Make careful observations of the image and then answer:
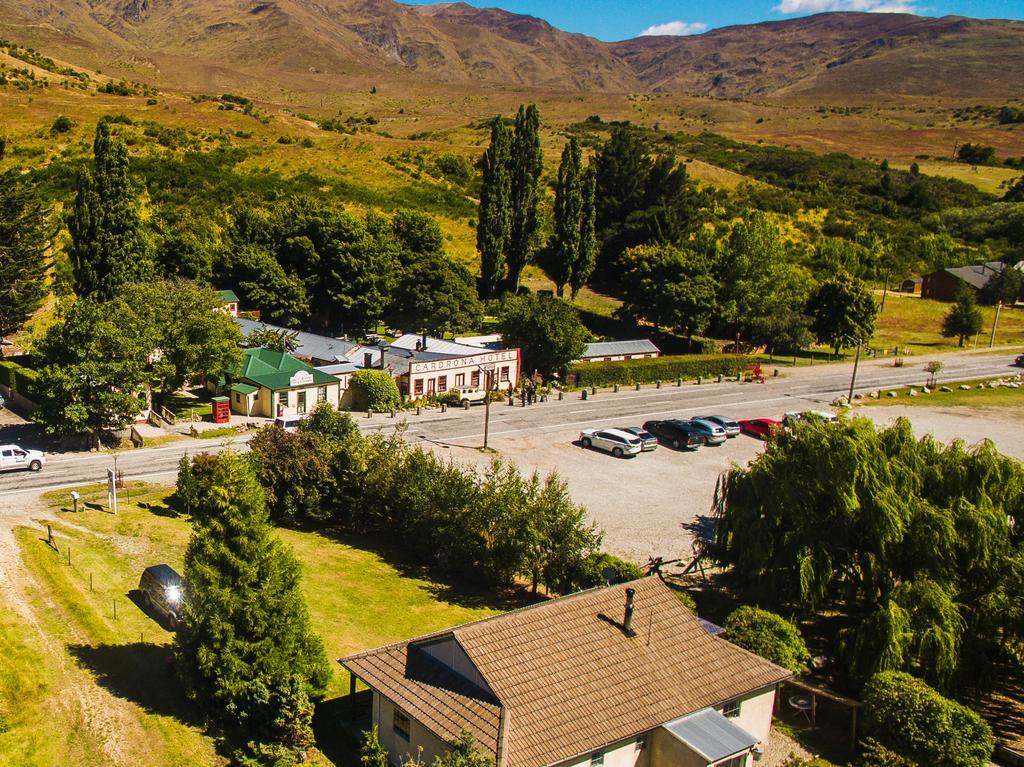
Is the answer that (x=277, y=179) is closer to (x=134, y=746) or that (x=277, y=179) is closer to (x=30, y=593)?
(x=30, y=593)

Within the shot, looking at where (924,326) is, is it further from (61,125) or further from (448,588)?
(61,125)

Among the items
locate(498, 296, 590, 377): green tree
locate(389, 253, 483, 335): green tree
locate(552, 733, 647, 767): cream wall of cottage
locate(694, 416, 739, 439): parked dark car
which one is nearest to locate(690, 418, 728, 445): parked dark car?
locate(694, 416, 739, 439): parked dark car

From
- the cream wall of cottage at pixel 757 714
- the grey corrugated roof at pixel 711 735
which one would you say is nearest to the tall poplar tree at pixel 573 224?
the cream wall of cottage at pixel 757 714

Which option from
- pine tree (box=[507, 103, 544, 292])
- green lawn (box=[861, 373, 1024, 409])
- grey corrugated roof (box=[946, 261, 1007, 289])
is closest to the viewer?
green lawn (box=[861, 373, 1024, 409])

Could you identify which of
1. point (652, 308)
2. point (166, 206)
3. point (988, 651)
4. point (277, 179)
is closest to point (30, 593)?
point (988, 651)

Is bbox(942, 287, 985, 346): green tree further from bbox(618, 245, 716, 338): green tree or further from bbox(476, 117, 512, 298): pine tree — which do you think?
bbox(476, 117, 512, 298): pine tree
